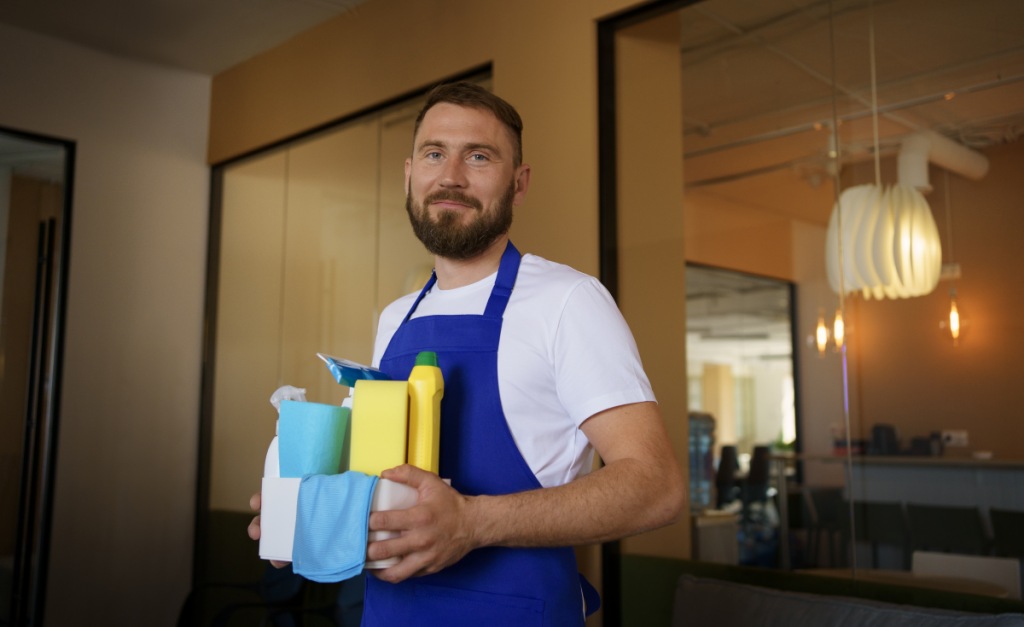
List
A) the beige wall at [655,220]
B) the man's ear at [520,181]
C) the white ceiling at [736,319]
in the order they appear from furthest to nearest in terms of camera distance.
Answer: the beige wall at [655,220], the white ceiling at [736,319], the man's ear at [520,181]

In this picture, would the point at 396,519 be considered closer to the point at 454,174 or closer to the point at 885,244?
the point at 454,174

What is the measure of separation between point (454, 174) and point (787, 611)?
1196 mm

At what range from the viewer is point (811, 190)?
75.2 inches

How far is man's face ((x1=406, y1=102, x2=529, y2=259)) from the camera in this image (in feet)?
3.63

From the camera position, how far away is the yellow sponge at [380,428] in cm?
84

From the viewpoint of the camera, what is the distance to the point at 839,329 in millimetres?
1848

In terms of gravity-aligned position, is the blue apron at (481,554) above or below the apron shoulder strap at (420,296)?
below

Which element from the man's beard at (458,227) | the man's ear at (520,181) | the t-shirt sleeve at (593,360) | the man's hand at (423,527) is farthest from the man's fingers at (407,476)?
the man's ear at (520,181)

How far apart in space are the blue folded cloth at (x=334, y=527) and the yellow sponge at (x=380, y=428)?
0.11ft

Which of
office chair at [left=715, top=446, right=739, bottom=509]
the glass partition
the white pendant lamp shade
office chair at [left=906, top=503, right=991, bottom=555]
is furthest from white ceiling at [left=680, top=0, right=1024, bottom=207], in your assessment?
office chair at [left=906, top=503, right=991, bottom=555]

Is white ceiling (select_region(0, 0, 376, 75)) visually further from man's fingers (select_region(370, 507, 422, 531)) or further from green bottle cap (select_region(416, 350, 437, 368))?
man's fingers (select_region(370, 507, 422, 531))

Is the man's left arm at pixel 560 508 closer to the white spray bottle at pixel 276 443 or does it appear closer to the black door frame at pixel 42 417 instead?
the white spray bottle at pixel 276 443

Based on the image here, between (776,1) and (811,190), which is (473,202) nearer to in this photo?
(811,190)

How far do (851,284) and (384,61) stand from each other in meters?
1.86
